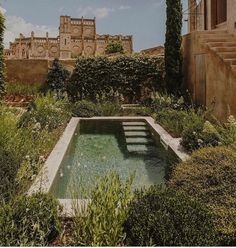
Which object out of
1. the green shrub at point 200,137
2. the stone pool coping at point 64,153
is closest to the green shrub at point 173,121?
the stone pool coping at point 64,153

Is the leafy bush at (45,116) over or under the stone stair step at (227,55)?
under

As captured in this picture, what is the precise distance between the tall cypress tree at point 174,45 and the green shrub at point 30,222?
10.4m

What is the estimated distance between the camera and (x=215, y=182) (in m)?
3.52

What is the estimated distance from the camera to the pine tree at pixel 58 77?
49.5 feet

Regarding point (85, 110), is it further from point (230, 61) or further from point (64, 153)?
point (64, 153)

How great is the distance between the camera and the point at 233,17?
1161cm

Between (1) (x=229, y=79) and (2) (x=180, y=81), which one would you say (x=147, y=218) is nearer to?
(1) (x=229, y=79)

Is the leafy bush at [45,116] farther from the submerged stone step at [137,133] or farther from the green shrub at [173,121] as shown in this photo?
the green shrub at [173,121]

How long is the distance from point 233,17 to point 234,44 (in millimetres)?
A: 1867

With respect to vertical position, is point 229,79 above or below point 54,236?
above

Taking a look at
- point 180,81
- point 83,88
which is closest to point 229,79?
point 180,81

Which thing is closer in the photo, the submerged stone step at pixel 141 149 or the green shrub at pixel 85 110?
the submerged stone step at pixel 141 149

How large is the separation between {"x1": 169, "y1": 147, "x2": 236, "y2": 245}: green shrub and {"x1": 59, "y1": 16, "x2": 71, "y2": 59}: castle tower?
185ft

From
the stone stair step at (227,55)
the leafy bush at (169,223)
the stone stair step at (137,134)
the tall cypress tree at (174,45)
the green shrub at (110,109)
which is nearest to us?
the leafy bush at (169,223)
